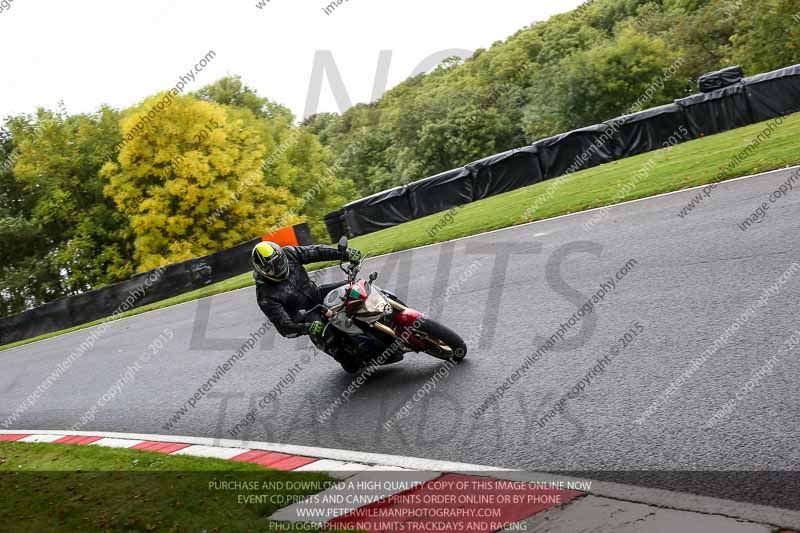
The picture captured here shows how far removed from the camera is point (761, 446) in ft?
15.0

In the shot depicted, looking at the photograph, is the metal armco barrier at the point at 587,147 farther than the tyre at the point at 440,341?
Yes

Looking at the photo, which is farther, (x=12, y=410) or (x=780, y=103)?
(x=780, y=103)

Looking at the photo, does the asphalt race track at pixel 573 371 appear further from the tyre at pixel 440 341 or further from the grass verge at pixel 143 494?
the grass verge at pixel 143 494

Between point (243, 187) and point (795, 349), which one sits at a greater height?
point (243, 187)

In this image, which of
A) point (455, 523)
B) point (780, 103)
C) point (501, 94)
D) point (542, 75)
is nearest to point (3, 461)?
point (455, 523)

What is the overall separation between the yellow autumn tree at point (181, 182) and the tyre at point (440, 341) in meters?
36.4

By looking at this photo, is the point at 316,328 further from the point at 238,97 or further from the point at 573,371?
the point at 238,97

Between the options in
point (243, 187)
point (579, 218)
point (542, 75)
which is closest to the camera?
point (579, 218)

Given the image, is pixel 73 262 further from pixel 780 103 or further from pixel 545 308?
pixel 545 308

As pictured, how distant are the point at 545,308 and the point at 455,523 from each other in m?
4.95

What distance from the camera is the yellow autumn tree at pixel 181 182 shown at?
42594 mm

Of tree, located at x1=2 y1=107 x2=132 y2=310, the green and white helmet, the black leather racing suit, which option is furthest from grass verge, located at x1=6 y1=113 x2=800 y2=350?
tree, located at x1=2 y1=107 x2=132 y2=310

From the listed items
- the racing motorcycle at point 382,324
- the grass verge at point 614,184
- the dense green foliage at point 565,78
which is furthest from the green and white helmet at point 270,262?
the dense green foliage at point 565,78

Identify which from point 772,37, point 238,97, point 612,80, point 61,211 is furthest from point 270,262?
point 238,97
